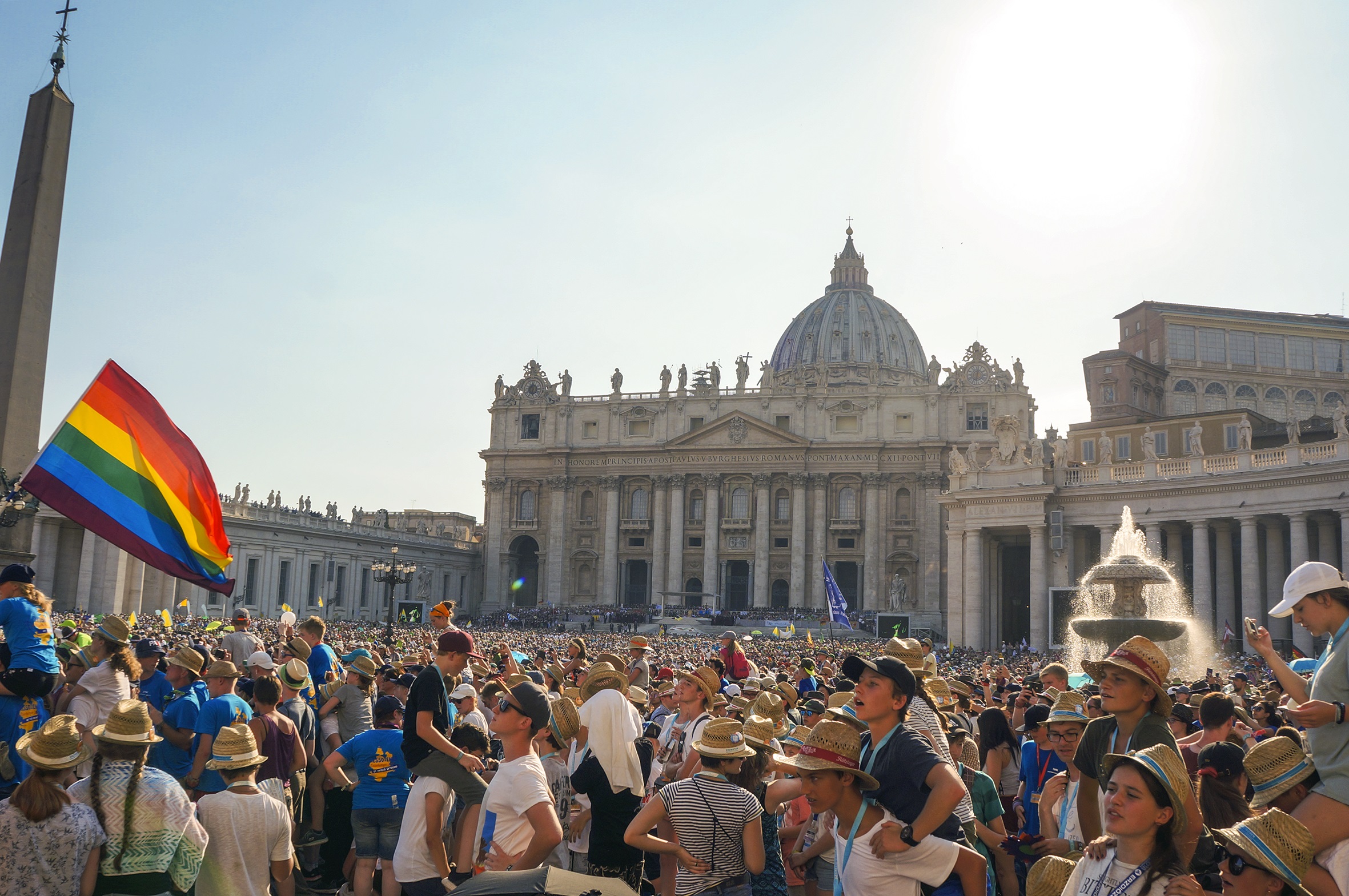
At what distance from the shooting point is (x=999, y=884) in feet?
21.6

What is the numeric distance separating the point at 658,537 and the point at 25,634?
225ft

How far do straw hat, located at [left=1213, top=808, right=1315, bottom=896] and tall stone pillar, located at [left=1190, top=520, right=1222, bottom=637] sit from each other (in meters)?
34.9

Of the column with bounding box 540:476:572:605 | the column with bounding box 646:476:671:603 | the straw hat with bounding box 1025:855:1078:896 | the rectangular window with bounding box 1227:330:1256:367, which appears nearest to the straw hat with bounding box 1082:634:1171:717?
the straw hat with bounding box 1025:855:1078:896

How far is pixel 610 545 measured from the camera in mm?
77250

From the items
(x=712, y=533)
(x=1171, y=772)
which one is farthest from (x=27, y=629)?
(x=712, y=533)

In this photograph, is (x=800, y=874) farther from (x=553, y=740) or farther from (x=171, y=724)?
(x=171, y=724)

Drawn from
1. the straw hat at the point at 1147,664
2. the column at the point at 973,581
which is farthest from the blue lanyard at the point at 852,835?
the column at the point at 973,581

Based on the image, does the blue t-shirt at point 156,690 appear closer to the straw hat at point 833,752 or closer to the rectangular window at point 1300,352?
the straw hat at point 833,752

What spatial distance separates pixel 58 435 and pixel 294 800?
5099mm

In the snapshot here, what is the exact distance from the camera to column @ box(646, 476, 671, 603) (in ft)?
248

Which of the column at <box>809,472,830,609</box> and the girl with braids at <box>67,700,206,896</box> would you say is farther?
the column at <box>809,472,830,609</box>

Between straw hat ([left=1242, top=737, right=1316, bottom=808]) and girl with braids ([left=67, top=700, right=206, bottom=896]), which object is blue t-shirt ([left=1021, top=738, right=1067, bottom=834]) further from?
girl with braids ([left=67, top=700, right=206, bottom=896])

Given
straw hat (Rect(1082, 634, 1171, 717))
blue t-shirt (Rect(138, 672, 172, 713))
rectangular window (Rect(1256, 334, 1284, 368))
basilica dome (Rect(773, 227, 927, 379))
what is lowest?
blue t-shirt (Rect(138, 672, 172, 713))

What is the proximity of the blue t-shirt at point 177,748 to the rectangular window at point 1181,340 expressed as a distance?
197ft
